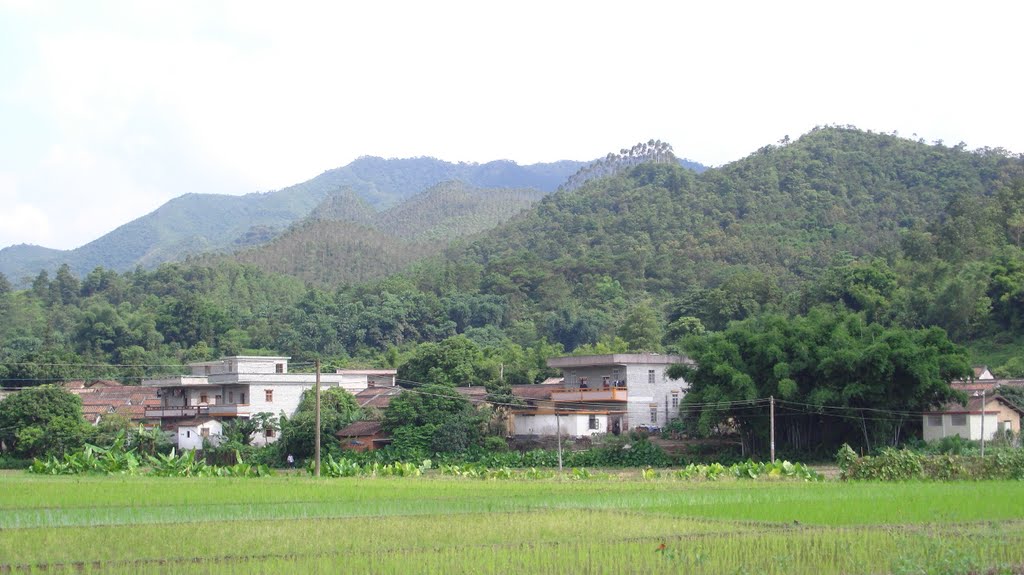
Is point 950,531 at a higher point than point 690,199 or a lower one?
lower

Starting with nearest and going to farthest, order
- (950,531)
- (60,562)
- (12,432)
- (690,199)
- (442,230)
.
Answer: (60,562) → (950,531) → (12,432) → (690,199) → (442,230)

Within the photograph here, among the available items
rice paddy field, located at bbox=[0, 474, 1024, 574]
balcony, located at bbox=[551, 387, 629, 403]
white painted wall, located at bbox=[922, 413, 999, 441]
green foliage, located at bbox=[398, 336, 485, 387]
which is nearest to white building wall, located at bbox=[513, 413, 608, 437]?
balcony, located at bbox=[551, 387, 629, 403]

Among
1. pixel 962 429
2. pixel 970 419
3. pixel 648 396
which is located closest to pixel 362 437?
pixel 648 396

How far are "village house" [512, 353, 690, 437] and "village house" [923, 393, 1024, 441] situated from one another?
31.2ft

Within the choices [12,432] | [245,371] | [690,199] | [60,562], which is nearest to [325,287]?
[690,199]

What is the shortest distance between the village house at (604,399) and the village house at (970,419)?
952 centimetres

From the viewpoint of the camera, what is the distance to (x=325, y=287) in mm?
93312

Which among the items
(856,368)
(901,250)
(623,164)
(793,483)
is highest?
(623,164)

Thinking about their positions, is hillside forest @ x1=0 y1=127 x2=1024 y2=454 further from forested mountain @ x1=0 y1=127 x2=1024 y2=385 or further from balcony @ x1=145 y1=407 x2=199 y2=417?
balcony @ x1=145 y1=407 x2=199 y2=417

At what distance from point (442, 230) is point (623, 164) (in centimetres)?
3309

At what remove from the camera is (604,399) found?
4162cm

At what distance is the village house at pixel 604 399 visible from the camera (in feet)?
134

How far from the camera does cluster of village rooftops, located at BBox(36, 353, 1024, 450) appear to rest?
3584cm

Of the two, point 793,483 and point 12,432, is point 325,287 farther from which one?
point 793,483
